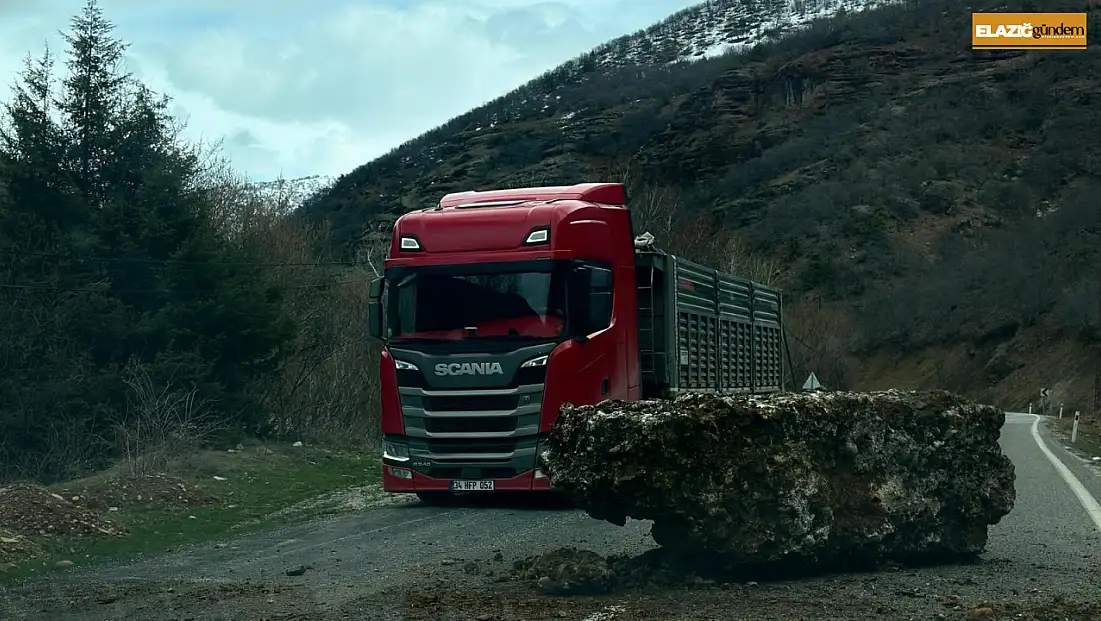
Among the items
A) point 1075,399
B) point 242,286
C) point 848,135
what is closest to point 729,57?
point 848,135

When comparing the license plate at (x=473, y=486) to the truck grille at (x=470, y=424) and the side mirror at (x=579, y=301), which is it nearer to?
the truck grille at (x=470, y=424)

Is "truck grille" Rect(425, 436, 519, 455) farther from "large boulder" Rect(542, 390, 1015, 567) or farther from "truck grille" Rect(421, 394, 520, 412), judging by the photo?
"large boulder" Rect(542, 390, 1015, 567)

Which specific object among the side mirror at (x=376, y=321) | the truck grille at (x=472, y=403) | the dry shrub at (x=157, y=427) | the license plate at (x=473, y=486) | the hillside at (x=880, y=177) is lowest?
the license plate at (x=473, y=486)

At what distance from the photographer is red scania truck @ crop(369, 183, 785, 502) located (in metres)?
13.1

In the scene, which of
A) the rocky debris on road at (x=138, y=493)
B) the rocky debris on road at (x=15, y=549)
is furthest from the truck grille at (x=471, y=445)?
the rocky debris on road at (x=15, y=549)

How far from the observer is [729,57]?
406 ft

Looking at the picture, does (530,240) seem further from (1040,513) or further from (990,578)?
(990,578)

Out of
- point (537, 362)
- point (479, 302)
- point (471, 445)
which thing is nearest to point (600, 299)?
point (537, 362)

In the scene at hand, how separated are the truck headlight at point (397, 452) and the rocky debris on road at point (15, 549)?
→ 384 cm

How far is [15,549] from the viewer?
10.9 meters

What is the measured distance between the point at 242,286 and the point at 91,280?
3.19m

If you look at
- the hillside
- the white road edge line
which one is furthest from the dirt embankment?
the hillside

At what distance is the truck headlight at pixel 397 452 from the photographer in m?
13.6

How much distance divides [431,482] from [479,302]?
2.04 m
